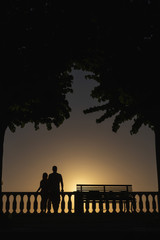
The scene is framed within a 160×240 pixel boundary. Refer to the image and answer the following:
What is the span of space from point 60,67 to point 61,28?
4.96 feet

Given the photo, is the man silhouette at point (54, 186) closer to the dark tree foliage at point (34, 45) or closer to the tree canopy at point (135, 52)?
the dark tree foliage at point (34, 45)

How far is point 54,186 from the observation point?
1342 cm

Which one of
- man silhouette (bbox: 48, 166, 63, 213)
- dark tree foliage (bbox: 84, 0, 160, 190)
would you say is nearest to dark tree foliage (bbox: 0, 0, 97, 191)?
dark tree foliage (bbox: 84, 0, 160, 190)

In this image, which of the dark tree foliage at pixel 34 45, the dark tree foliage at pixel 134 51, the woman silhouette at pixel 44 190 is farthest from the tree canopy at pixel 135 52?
the woman silhouette at pixel 44 190

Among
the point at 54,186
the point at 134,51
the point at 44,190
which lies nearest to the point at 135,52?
the point at 134,51

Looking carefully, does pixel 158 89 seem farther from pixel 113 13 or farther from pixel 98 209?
pixel 98 209

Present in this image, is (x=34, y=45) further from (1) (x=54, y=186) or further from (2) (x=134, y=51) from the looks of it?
(1) (x=54, y=186)

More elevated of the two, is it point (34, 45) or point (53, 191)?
point (34, 45)

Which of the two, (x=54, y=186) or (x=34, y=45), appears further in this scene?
(x=54, y=186)

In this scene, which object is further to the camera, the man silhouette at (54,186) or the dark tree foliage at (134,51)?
the man silhouette at (54,186)

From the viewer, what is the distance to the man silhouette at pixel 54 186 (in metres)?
13.4

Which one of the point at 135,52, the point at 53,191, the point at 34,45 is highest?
the point at 34,45

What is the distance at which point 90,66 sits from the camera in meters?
13.5

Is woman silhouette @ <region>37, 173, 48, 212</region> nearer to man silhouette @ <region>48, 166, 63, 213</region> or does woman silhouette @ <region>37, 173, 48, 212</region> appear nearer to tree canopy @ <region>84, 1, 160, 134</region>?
man silhouette @ <region>48, 166, 63, 213</region>
